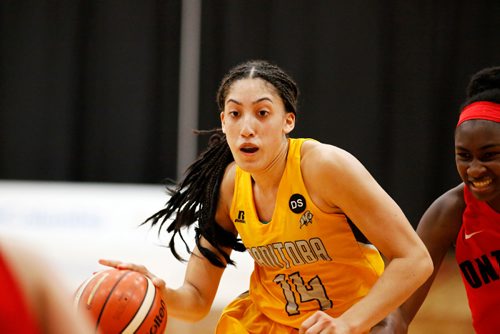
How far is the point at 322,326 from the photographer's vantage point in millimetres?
2504

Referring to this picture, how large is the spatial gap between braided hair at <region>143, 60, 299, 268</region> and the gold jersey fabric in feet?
0.65

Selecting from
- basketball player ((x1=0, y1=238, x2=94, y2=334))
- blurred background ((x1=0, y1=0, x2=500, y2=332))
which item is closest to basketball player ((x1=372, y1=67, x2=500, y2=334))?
basketball player ((x1=0, y1=238, x2=94, y2=334))

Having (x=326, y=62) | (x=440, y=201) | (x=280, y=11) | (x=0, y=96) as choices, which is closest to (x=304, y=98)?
(x=326, y=62)

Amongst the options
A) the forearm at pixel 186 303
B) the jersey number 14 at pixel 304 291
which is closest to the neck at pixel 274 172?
the jersey number 14 at pixel 304 291

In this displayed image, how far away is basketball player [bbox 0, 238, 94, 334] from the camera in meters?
0.98

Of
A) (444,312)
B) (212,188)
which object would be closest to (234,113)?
(212,188)

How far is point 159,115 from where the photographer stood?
7.54 meters

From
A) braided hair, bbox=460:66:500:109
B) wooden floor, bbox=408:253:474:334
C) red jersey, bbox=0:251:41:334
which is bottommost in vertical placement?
wooden floor, bbox=408:253:474:334

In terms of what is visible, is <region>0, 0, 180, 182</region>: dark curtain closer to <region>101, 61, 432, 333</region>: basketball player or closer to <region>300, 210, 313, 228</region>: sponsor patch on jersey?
<region>101, 61, 432, 333</region>: basketball player

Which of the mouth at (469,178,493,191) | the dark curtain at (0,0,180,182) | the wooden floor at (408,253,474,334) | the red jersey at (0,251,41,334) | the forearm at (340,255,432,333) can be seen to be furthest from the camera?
the dark curtain at (0,0,180,182)

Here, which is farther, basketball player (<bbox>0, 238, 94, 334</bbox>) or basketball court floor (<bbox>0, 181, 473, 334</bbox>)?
basketball court floor (<bbox>0, 181, 473, 334</bbox>)

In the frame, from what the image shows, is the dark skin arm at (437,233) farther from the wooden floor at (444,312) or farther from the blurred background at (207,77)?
the blurred background at (207,77)

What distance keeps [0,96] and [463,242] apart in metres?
5.91

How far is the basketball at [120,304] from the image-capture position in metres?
2.73
